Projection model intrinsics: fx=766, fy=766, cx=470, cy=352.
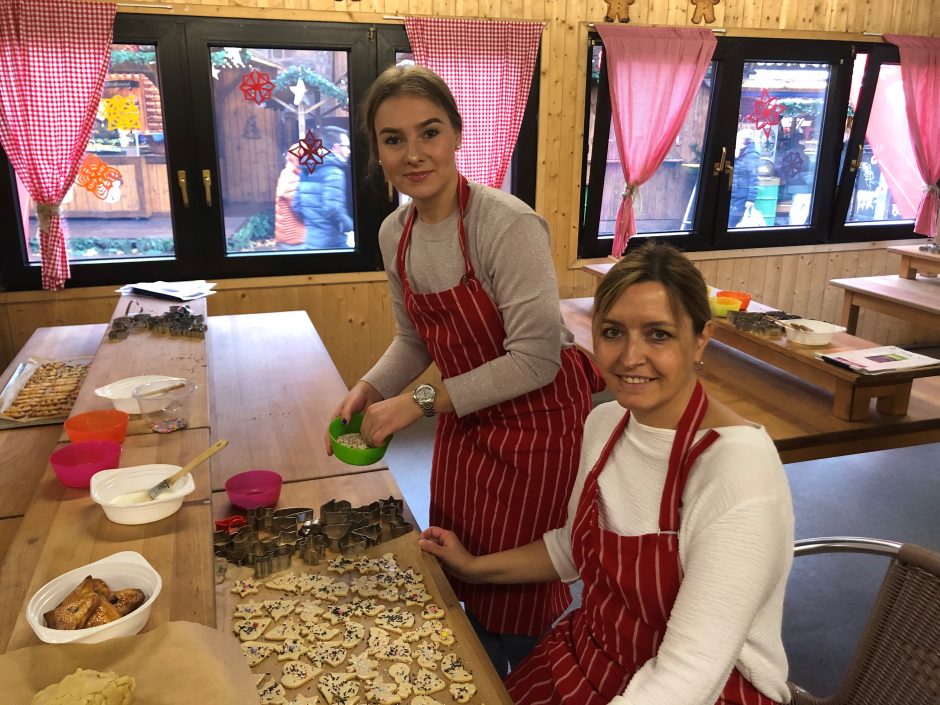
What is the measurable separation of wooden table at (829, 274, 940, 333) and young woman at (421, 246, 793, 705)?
328cm

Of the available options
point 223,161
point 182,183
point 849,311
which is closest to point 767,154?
point 849,311

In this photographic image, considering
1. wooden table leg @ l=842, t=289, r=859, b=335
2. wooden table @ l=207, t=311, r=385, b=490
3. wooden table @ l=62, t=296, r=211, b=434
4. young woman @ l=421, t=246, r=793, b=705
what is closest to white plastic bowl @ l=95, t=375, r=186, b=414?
wooden table @ l=62, t=296, r=211, b=434

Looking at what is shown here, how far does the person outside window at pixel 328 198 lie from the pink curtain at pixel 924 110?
373cm

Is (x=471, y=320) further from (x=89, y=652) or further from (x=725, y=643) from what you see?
(x=89, y=652)

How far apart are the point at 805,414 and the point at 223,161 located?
3.25 meters

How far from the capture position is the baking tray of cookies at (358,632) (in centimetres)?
116

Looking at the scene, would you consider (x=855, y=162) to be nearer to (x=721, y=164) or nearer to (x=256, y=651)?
(x=721, y=164)

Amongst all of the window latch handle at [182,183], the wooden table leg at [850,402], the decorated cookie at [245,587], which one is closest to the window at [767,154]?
the window latch handle at [182,183]

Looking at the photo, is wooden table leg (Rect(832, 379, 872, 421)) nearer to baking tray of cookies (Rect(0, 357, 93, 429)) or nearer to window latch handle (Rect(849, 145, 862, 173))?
baking tray of cookies (Rect(0, 357, 93, 429))

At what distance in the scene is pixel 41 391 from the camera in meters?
2.72

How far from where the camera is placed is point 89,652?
1030mm

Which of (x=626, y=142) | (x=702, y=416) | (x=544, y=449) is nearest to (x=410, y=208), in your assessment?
(x=544, y=449)

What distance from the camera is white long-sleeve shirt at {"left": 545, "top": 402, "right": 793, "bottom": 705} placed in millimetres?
1066

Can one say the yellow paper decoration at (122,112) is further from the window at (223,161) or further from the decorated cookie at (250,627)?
the decorated cookie at (250,627)
